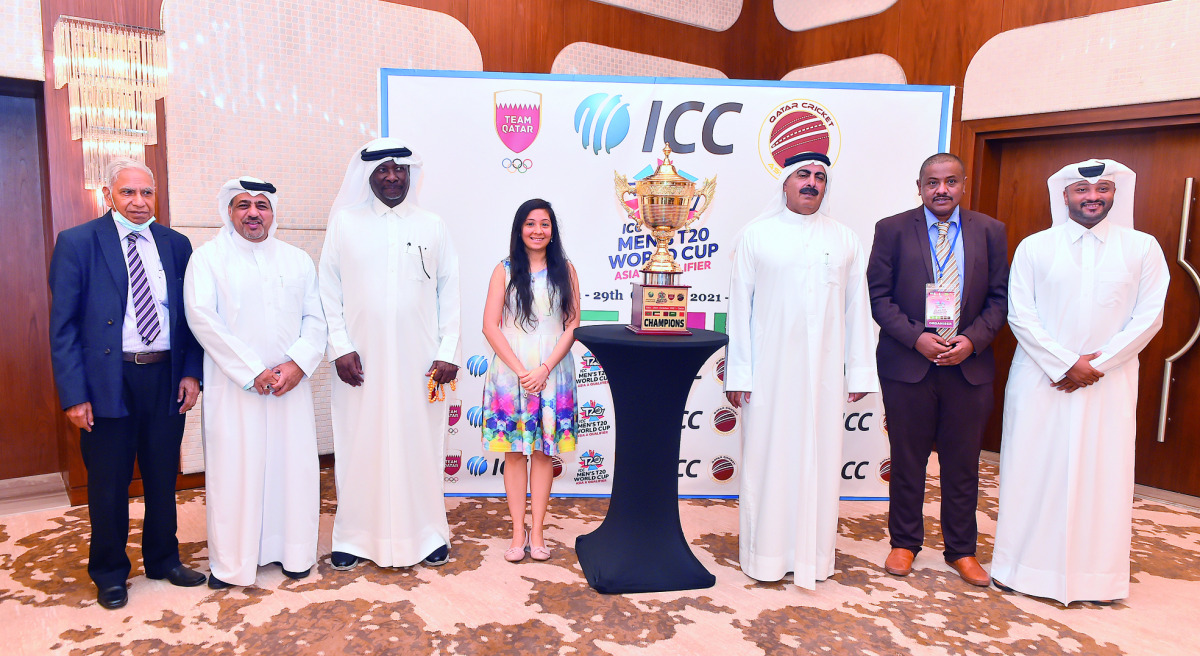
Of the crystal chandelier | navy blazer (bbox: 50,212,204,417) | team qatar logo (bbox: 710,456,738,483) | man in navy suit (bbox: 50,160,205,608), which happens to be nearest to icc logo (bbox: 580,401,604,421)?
team qatar logo (bbox: 710,456,738,483)

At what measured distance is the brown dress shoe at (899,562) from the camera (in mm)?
3172

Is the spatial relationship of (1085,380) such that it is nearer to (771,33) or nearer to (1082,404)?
(1082,404)

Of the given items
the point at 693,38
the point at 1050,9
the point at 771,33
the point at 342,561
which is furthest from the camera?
the point at 771,33

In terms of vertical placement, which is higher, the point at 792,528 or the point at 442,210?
the point at 442,210

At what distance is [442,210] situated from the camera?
3.95 metres

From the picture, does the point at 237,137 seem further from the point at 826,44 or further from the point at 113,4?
the point at 826,44

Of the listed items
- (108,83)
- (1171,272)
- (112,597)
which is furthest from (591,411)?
(1171,272)

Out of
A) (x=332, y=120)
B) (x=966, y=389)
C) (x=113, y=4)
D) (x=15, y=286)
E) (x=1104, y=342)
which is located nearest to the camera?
(x=1104, y=342)

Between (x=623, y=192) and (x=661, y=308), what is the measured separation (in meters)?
1.34

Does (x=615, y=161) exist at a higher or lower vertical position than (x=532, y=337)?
higher

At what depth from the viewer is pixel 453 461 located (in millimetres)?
4129

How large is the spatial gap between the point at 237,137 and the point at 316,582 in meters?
2.66

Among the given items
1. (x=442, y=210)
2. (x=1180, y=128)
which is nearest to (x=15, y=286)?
(x=442, y=210)

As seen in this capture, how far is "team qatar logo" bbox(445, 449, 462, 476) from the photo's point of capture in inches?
162
